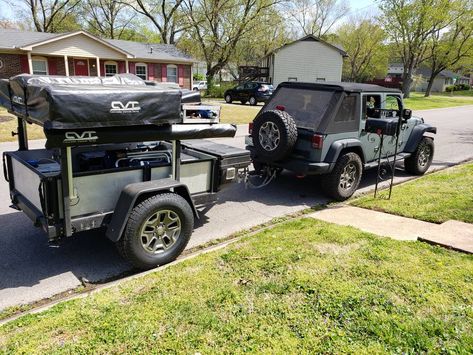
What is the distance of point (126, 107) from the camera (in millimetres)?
3844

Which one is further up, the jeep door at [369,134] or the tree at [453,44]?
the tree at [453,44]

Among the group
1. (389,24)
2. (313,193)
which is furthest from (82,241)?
(389,24)

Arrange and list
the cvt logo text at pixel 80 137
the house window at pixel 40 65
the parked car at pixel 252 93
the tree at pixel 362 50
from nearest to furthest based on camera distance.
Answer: the cvt logo text at pixel 80 137 < the house window at pixel 40 65 < the parked car at pixel 252 93 < the tree at pixel 362 50

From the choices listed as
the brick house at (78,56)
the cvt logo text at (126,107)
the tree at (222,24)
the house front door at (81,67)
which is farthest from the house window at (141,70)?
the cvt logo text at (126,107)

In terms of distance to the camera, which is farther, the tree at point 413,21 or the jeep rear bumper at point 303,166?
the tree at point 413,21

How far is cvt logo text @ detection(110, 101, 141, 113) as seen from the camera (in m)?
3.76

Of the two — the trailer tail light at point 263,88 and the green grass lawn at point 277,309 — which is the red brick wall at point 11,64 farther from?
the green grass lawn at point 277,309

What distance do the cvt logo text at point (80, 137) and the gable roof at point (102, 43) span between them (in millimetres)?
24886

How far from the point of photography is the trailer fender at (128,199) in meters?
4.09

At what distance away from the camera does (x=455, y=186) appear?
25.3ft

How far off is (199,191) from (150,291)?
1.67 metres

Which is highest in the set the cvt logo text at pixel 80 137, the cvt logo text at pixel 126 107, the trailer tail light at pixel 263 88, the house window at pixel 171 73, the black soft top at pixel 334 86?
the house window at pixel 171 73

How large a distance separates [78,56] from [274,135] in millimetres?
24066

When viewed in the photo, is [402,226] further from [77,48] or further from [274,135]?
[77,48]
